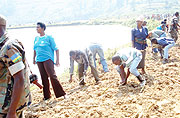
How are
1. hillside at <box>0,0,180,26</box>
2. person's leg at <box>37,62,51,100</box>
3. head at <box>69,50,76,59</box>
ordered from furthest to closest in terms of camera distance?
hillside at <box>0,0,180,26</box> → head at <box>69,50,76,59</box> → person's leg at <box>37,62,51,100</box>

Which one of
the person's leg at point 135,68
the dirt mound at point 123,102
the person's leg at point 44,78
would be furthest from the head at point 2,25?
the person's leg at point 135,68

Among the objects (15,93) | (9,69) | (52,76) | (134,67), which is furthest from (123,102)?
(9,69)

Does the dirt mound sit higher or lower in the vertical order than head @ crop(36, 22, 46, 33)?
lower

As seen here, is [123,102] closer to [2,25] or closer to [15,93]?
[15,93]

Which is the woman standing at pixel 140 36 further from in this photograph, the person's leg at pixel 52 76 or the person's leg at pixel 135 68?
the person's leg at pixel 52 76

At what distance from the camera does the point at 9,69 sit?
168 centimetres

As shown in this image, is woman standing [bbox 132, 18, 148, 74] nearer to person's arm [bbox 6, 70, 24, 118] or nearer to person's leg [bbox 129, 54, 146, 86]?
person's leg [bbox 129, 54, 146, 86]

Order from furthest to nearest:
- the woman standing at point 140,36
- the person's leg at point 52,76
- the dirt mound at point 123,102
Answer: the woman standing at point 140,36 → the person's leg at point 52,76 → the dirt mound at point 123,102

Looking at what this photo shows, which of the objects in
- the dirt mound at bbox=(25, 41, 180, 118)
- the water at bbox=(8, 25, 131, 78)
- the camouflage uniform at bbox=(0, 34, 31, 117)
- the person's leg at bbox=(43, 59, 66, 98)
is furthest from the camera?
the water at bbox=(8, 25, 131, 78)

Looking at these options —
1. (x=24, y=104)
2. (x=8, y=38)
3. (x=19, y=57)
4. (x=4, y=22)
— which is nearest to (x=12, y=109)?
(x=24, y=104)

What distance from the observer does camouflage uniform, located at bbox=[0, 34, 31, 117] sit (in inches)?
65.7

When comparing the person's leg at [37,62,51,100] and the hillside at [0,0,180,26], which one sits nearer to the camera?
the person's leg at [37,62,51,100]

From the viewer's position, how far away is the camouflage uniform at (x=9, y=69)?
167cm

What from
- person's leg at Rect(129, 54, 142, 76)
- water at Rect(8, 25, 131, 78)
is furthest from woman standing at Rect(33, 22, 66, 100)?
water at Rect(8, 25, 131, 78)
